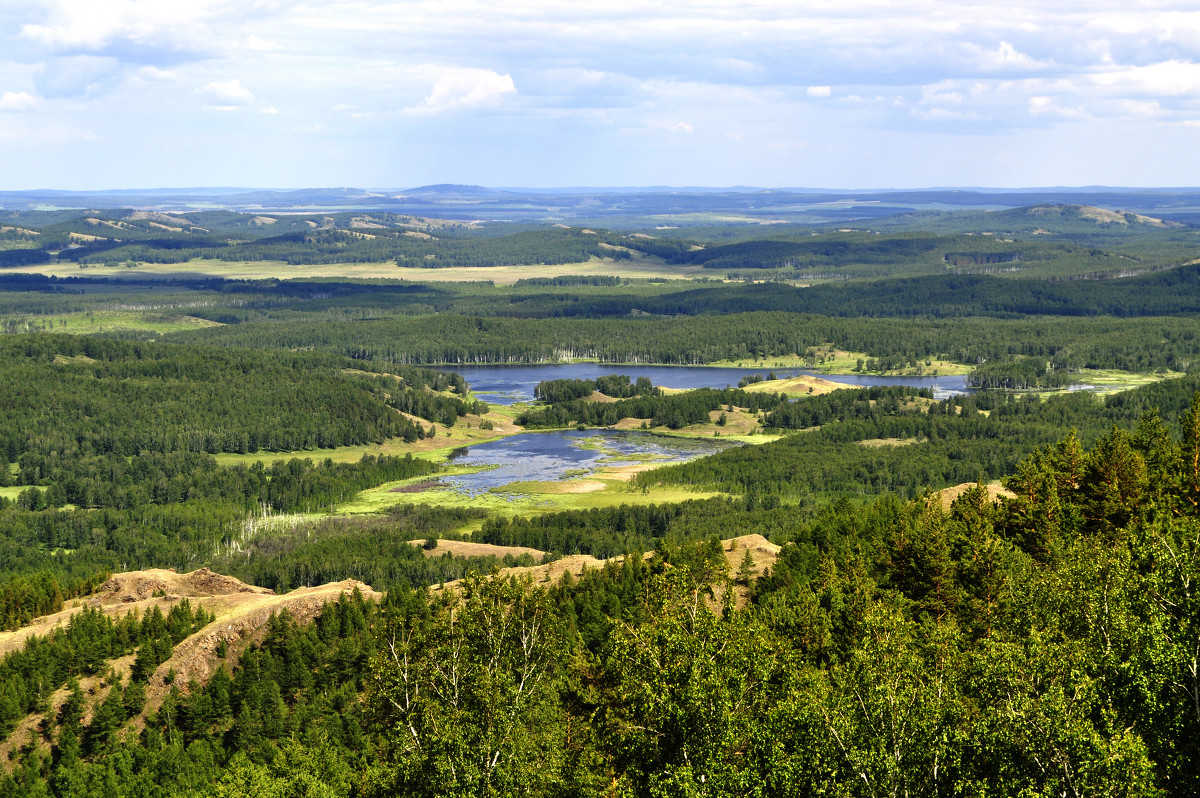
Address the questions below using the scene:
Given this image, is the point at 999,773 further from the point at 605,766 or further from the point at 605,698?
the point at 605,698

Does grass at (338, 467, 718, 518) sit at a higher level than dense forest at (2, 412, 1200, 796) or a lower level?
lower

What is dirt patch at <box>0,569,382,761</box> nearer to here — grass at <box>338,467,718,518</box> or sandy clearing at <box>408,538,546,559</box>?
sandy clearing at <box>408,538,546,559</box>

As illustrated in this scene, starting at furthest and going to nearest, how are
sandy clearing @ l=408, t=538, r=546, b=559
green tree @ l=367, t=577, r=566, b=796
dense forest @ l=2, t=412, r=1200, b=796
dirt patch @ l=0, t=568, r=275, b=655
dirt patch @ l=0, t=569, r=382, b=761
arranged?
sandy clearing @ l=408, t=538, r=546, b=559
dirt patch @ l=0, t=568, r=275, b=655
dirt patch @ l=0, t=569, r=382, b=761
green tree @ l=367, t=577, r=566, b=796
dense forest @ l=2, t=412, r=1200, b=796

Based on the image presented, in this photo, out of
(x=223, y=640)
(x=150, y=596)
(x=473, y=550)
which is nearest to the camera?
(x=223, y=640)

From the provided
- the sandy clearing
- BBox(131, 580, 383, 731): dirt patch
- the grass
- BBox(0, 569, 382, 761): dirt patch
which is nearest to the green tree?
BBox(131, 580, 383, 731): dirt patch

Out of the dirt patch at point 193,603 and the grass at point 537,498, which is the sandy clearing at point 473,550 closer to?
the grass at point 537,498

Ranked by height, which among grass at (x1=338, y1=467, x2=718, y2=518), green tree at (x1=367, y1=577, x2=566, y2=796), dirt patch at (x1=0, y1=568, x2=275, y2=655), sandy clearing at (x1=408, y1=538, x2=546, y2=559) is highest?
green tree at (x1=367, y1=577, x2=566, y2=796)

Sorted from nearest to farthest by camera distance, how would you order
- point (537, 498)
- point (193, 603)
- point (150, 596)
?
point (193, 603)
point (150, 596)
point (537, 498)

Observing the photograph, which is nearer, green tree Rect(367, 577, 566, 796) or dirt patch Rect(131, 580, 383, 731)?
green tree Rect(367, 577, 566, 796)

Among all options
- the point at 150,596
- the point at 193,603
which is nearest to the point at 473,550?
the point at 150,596

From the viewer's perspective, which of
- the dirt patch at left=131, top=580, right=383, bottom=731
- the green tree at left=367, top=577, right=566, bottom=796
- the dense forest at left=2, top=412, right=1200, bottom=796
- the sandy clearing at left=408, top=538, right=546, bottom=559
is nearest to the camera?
the dense forest at left=2, top=412, right=1200, bottom=796

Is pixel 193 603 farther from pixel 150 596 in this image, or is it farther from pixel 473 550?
pixel 473 550
